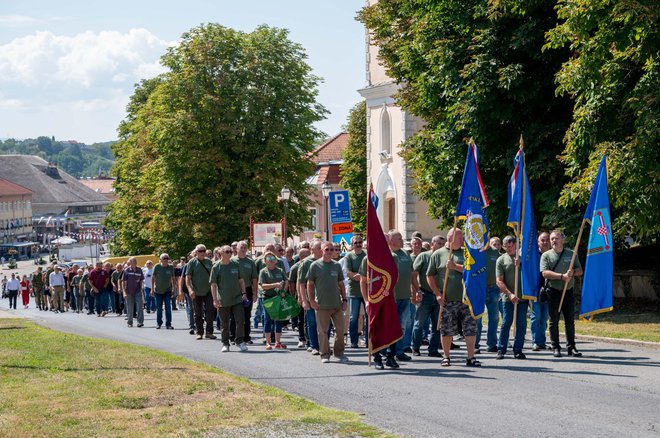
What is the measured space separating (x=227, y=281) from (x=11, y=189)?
171579mm

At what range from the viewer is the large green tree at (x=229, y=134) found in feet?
185

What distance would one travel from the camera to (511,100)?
30.6m

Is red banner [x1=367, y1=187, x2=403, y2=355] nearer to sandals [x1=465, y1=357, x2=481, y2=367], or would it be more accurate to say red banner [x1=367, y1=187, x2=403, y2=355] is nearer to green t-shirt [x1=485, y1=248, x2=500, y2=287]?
sandals [x1=465, y1=357, x2=481, y2=367]

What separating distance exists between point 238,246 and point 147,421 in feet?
30.6

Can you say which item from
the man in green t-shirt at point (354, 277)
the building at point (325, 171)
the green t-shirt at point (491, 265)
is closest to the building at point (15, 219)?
the building at point (325, 171)

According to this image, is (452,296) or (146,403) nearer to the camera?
(146,403)

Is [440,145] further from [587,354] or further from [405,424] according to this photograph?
[405,424]

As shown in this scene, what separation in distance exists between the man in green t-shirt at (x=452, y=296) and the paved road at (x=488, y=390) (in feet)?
1.33

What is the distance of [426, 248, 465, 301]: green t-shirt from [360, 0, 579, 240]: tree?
38.9ft

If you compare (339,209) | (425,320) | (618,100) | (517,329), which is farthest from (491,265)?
(339,209)

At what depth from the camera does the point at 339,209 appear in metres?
31.1

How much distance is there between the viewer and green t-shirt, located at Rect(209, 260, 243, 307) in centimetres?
2080

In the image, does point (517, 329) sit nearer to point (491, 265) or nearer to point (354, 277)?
point (491, 265)

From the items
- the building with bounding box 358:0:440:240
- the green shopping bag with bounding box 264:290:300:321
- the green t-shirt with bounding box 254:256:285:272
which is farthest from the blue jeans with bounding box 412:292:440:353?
the building with bounding box 358:0:440:240
